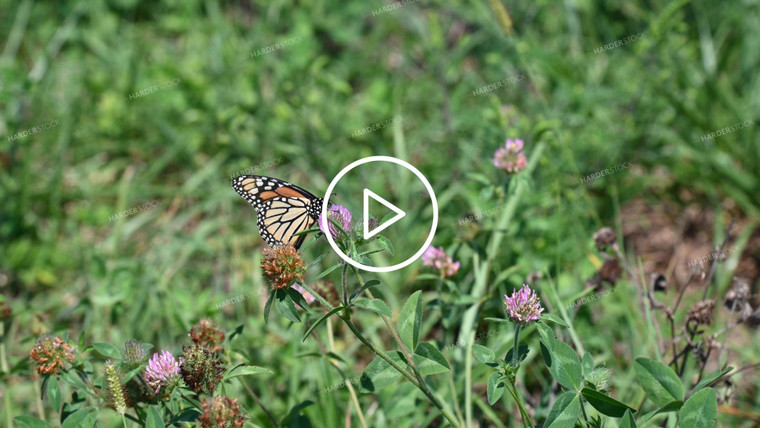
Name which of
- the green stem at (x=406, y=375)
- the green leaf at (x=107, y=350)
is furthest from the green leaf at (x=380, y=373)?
the green leaf at (x=107, y=350)

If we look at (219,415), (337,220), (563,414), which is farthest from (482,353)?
(219,415)

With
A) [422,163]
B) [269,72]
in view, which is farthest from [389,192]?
[269,72]

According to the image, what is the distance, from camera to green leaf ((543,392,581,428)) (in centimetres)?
159

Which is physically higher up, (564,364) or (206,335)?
(564,364)

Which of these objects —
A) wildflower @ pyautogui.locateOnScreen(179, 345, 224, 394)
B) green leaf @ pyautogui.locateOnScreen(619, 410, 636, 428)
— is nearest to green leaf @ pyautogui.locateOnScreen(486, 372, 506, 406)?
green leaf @ pyautogui.locateOnScreen(619, 410, 636, 428)

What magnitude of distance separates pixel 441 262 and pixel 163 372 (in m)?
0.86

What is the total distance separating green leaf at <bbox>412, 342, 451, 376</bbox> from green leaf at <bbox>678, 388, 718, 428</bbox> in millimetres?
519

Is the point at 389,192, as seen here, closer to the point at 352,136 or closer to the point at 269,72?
the point at 352,136

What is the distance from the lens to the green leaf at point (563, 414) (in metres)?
1.59

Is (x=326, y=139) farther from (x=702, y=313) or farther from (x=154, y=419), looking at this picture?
(x=154, y=419)

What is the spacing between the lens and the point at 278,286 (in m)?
1.60

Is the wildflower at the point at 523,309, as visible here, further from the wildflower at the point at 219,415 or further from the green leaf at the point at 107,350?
the green leaf at the point at 107,350

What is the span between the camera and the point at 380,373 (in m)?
1.74

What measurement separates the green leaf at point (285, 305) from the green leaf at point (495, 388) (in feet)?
1.43
